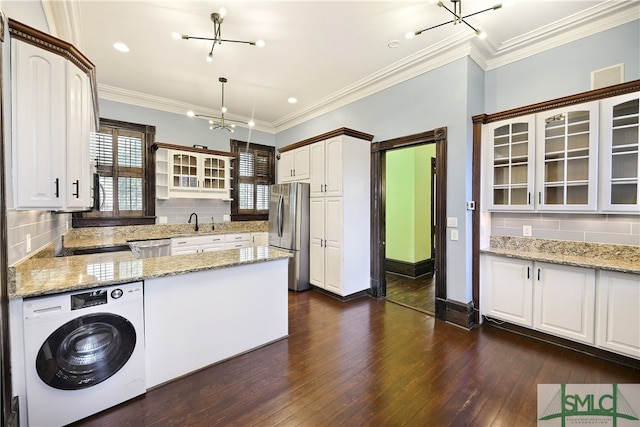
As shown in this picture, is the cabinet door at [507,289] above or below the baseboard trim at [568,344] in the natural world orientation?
above

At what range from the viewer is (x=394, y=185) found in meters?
5.72

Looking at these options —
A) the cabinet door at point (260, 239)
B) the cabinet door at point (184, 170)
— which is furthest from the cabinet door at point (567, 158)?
the cabinet door at point (184, 170)

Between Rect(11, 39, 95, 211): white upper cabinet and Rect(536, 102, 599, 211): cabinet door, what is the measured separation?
Answer: 13.5 feet

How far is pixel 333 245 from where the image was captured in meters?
4.21

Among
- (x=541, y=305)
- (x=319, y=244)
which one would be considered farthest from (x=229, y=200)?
(x=541, y=305)

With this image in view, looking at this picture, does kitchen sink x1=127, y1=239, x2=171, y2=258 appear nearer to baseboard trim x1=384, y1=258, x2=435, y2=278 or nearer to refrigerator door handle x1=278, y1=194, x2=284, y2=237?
refrigerator door handle x1=278, y1=194, x2=284, y2=237

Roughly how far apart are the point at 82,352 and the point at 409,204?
4987 mm

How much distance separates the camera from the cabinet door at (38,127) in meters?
1.67

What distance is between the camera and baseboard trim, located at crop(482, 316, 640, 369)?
2445mm

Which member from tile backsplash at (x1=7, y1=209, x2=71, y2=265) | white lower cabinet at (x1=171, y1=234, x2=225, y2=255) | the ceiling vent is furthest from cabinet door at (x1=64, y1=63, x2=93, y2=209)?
the ceiling vent

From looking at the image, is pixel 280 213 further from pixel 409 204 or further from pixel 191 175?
pixel 409 204

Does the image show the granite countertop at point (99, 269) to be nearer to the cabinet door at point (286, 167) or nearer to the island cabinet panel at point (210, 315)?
the island cabinet panel at point (210, 315)

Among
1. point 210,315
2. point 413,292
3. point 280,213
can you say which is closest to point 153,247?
point 280,213

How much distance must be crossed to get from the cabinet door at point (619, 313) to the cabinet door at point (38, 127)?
434 centimetres
